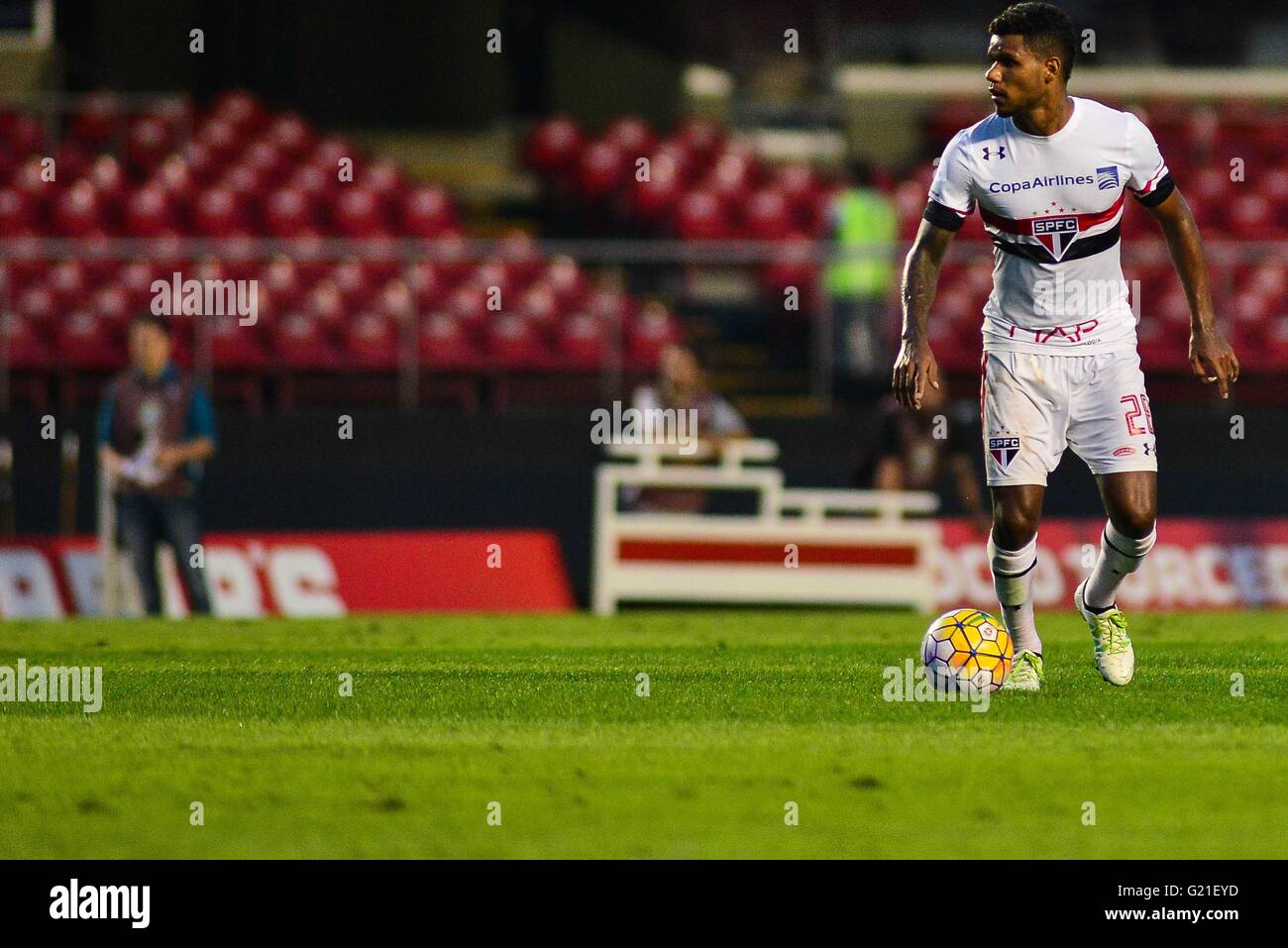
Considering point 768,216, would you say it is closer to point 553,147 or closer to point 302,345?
point 553,147

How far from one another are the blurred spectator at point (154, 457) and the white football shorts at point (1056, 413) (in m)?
8.01

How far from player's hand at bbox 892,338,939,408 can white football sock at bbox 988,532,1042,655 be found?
0.76 m

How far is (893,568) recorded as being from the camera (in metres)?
15.7

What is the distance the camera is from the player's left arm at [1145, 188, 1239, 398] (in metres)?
8.30

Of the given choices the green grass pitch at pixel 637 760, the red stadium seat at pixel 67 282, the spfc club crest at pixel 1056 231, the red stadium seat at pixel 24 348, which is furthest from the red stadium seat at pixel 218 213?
the spfc club crest at pixel 1056 231

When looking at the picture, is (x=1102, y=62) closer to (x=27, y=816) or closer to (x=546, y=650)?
(x=546, y=650)

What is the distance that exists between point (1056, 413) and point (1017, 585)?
74 cm

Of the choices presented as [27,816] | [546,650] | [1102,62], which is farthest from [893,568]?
[1102,62]

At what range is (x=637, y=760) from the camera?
7016 mm

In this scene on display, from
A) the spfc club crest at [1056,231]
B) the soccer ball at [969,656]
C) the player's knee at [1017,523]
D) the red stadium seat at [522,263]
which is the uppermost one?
the red stadium seat at [522,263]

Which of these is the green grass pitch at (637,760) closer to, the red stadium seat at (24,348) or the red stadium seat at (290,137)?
the red stadium seat at (24,348)

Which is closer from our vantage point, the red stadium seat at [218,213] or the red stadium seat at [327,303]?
the red stadium seat at [327,303]

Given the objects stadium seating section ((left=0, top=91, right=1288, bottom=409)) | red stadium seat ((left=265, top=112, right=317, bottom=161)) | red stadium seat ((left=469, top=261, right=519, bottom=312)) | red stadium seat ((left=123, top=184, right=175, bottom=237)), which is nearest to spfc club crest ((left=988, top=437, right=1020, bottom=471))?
stadium seating section ((left=0, top=91, right=1288, bottom=409))

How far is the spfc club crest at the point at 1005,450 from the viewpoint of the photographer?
8352mm
